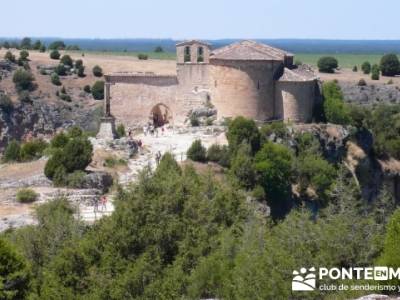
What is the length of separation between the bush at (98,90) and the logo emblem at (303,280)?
52.3 meters

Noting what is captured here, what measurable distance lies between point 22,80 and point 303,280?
Result: 181ft

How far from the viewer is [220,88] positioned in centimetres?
4656

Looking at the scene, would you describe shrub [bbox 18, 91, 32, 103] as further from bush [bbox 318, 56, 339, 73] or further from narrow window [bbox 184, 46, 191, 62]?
bush [bbox 318, 56, 339, 73]

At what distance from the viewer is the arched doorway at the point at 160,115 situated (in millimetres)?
49844

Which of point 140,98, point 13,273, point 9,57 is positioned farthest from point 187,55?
point 9,57

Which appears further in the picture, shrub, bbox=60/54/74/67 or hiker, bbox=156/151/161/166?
shrub, bbox=60/54/74/67

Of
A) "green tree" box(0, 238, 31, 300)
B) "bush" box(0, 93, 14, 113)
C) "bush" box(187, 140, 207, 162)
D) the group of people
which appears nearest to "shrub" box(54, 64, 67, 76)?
"bush" box(0, 93, 14, 113)

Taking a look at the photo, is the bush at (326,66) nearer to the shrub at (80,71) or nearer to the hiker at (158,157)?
the shrub at (80,71)

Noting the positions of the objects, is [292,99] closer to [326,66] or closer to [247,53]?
[247,53]

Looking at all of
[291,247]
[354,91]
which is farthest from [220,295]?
[354,91]

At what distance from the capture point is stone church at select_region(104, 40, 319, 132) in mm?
46031

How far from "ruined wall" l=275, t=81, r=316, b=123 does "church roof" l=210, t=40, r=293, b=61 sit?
5.03ft

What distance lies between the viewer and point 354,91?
82.8 m

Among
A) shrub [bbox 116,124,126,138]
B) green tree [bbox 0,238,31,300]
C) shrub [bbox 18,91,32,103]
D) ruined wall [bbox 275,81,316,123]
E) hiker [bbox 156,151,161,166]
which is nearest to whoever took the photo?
green tree [bbox 0,238,31,300]
